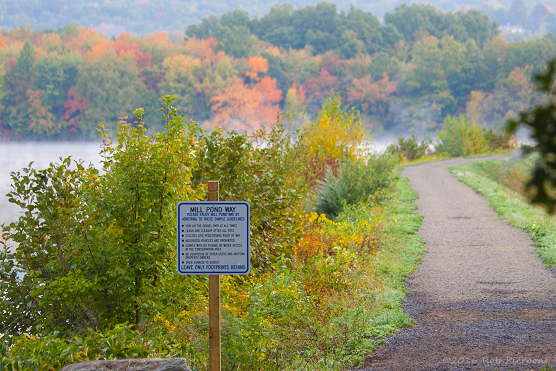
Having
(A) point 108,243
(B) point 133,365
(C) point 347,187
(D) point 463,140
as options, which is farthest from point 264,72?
(B) point 133,365

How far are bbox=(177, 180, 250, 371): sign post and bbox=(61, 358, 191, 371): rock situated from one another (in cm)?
33

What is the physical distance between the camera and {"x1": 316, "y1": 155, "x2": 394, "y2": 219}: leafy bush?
11992 mm

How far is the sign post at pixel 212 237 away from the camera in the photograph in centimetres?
362

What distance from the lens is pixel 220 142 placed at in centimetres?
668

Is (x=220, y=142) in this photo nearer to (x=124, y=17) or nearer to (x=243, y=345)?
(x=243, y=345)

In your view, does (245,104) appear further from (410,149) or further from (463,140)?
(463,140)

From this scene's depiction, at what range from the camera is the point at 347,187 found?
12.2m

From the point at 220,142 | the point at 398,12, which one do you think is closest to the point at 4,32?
the point at 398,12

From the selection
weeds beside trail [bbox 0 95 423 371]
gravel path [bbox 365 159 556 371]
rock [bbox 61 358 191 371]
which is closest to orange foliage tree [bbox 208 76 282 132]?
gravel path [bbox 365 159 556 371]

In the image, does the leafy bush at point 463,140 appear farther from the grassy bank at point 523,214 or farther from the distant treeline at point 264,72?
the distant treeline at point 264,72

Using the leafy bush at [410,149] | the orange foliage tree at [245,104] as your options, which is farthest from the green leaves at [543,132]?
the orange foliage tree at [245,104]

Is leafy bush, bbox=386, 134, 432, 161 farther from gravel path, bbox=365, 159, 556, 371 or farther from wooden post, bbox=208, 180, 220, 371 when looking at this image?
wooden post, bbox=208, 180, 220, 371

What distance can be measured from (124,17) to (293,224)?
91.1m

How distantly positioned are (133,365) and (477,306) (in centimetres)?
365
